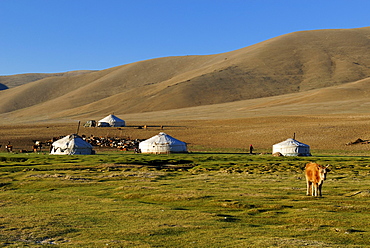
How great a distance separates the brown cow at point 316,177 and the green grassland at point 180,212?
49 centimetres

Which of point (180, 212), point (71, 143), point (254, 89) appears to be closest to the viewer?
point (180, 212)

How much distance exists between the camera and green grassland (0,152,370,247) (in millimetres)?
12555

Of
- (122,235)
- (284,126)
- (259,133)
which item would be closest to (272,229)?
(122,235)

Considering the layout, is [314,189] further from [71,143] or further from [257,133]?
[257,133]

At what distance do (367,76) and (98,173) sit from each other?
485 ft

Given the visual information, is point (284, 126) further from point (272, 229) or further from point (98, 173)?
point (272, 229)

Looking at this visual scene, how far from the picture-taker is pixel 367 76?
165125 millimetres

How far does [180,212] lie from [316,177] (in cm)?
649

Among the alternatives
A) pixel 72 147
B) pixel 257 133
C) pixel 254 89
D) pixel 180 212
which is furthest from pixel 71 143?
pixel 254 89

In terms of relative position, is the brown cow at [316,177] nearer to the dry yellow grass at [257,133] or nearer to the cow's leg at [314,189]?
the cow's leg at [314,189]

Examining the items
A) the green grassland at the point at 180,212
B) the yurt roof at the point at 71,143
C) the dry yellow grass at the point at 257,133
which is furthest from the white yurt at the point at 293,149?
the green grassland at the point at 180,212

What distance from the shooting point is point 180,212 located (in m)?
16.4

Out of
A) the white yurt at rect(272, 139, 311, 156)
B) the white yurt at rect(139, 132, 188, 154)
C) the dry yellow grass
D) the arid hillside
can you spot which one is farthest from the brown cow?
the arid hillside

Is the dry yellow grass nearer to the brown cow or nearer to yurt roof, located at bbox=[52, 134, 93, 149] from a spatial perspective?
yurt roof, located at bbox=[52, 134, 93, 149]
